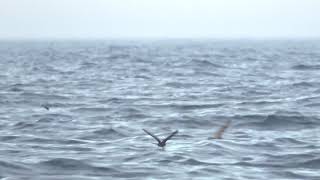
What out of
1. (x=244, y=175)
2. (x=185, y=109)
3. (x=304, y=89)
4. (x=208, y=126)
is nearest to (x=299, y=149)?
(x=244, y=175)

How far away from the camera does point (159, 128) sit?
26.4 meters

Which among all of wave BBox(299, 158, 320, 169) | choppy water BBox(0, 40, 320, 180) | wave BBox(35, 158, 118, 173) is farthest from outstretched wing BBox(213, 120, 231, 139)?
wave BBox(35, 158, 118, 173)

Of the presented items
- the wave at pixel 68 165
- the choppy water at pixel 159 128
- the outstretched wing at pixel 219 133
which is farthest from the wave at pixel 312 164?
the wave at pixel 68 165

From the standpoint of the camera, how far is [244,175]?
56.4 feet

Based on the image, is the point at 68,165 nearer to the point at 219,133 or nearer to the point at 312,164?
the point at 312,164

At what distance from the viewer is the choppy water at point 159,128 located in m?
18.1

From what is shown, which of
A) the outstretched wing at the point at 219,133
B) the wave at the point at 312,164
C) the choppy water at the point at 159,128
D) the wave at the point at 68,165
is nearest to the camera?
the wave at the point at 68,165

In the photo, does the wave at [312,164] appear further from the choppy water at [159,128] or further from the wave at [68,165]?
the wave at [68,165]

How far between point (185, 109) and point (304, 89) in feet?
39.3

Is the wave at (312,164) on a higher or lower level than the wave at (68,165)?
higher

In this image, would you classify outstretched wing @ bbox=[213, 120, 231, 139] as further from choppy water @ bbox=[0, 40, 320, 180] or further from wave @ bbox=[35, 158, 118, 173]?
wave @ bbox=[35, 158, 118, 173]

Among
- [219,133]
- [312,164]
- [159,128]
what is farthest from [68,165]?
[159,128]

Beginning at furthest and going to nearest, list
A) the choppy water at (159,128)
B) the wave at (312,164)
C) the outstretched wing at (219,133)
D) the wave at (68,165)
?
1. the outstretched wing at (219,133)
2. the wave at (312,164)
3. the choppy water at (159,128)
4. the wave at (68,165)

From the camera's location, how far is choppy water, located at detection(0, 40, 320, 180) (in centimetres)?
1811
